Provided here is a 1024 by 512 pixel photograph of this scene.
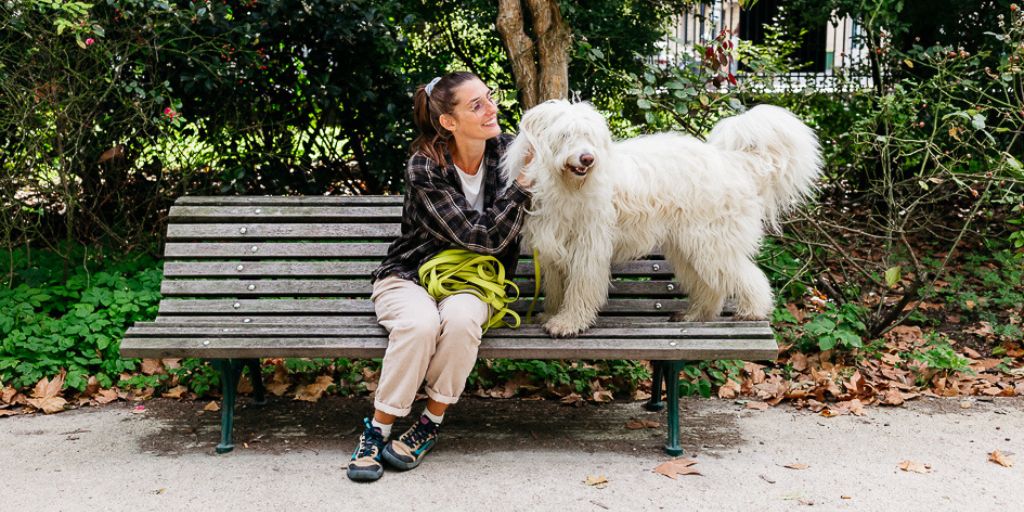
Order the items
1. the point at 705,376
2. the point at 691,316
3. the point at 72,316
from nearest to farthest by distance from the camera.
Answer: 1. the point at 691,316
2. the point at 705,376
3. the point at 72,316

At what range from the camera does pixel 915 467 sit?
11.8 ft

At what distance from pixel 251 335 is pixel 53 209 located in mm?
2458

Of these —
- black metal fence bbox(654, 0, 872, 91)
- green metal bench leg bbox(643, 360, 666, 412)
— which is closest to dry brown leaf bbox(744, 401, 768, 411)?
green metal bench leg bbox(643, 360, 666, 412)

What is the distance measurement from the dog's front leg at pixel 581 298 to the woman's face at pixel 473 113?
0.65 metres

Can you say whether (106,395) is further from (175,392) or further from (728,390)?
(728,390)

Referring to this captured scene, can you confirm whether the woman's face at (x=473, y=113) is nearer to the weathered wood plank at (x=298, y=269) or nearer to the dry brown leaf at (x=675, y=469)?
the weathered wood plank at (x=298, y=269)

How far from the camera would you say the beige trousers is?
3484mm

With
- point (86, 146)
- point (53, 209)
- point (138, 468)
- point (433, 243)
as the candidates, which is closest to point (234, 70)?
point (86, 146)

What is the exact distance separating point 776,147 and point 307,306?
6.95 ft

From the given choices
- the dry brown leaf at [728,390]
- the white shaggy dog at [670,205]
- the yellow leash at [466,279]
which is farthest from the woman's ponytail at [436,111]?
the dry brown leaf at [728,390]

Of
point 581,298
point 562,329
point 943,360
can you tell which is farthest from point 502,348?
point 943,360

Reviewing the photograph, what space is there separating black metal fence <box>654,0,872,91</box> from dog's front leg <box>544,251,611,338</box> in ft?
7.36

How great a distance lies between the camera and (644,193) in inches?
147

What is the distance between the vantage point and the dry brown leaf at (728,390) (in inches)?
178
